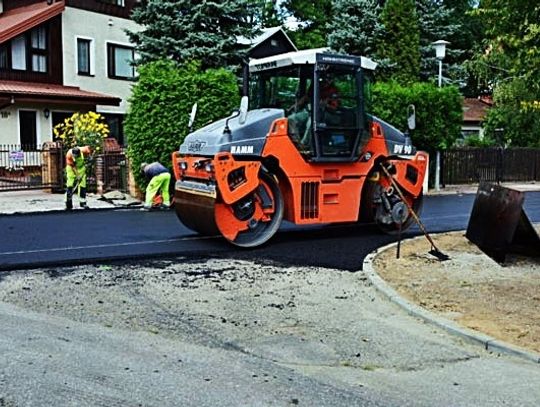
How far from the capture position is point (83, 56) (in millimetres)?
31031

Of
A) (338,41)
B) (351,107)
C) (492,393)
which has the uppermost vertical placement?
(338,41)

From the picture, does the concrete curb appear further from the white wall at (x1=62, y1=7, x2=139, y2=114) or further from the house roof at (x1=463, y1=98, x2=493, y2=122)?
the house roof at (x1=463, y1=98, x2=493, y2=122)

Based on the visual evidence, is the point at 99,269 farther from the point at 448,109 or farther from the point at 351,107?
the point at 448,109

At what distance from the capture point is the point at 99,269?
938cm

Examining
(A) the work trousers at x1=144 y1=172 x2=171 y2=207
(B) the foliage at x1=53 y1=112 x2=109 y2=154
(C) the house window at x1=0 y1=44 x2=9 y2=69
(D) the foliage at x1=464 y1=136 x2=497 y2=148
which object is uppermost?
(C) the house window at x1=0 y1=44 x2=9 y2=69

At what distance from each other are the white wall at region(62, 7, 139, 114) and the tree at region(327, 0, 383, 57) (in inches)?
363

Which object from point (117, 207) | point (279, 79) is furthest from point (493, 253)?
point (117, 207)

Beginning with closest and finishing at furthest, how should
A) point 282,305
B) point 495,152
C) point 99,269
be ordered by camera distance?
1. point 282,305
2. point 99,269
3. point 495,152

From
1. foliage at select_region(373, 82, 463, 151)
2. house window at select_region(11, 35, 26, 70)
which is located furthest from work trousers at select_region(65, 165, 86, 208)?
house window at select_region(11, 35, 26, 70)

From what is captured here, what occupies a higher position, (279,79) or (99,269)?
(279,79)

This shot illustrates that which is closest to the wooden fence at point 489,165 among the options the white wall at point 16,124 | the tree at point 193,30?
the tree at point 193,30

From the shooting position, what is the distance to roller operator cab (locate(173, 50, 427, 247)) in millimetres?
11195

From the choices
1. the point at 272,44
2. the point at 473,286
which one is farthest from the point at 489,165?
the point at 473,286

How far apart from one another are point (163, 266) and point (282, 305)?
255cm
